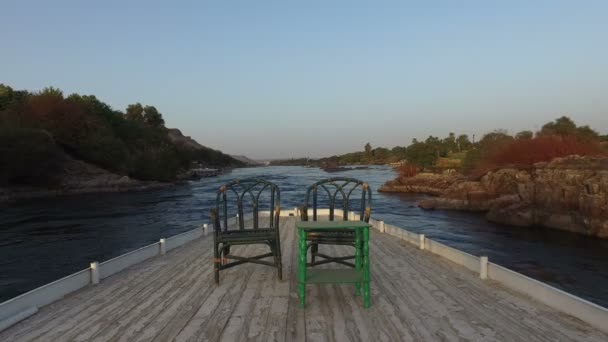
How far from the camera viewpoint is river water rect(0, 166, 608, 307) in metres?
12.3

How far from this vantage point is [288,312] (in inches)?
136

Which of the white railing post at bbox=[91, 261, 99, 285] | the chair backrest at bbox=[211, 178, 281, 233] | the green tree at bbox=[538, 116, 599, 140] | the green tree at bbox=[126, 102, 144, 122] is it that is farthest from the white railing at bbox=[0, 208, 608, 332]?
the green tree at bbox=[126, 102, 144, 122]

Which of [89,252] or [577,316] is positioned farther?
[89,252]

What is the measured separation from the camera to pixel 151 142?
8056cm

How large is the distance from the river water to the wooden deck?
8138mm

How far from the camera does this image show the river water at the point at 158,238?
12258 mm

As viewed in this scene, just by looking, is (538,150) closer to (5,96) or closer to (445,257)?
(445,257)

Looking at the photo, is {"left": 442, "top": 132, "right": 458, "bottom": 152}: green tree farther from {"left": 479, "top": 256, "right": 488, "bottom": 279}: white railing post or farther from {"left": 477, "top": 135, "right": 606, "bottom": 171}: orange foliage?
{"left": 479, "top": 256, "right": 488, "bottom": 279}: white railing post

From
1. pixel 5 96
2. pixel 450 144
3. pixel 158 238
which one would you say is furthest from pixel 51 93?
pixel 450 144

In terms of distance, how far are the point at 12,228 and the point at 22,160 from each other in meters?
24.3

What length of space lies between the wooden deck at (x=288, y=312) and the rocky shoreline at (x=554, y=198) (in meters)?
20.2

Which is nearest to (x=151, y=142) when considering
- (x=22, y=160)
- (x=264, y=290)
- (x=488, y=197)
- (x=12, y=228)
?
(x=22, y=160)

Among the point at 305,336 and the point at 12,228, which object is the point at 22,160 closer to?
the point at 12,228

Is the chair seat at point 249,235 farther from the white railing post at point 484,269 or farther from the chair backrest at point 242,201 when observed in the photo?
the white railing post at point 484,269
